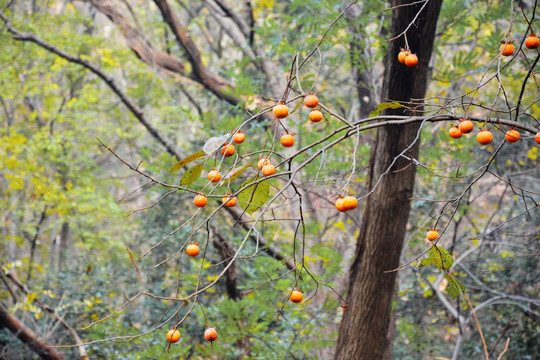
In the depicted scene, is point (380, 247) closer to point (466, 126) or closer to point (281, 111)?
point (466, 126)

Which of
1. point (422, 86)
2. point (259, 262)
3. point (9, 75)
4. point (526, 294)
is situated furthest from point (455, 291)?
point (9, 75)

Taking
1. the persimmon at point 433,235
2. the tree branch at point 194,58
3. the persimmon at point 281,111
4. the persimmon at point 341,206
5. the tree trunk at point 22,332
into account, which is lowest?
the tree trunk at point 22,332

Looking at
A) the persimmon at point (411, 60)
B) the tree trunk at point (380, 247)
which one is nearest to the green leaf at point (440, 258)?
the persimmon at point (411, 60)

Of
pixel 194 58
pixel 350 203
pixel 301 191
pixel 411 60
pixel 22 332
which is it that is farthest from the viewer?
pixel 194 58

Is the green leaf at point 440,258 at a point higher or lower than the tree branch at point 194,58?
lower

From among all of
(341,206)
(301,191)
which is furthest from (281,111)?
(301,191)

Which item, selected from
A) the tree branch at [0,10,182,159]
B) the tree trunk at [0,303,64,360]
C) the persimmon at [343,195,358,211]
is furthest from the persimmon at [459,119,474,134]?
the tree trunk at [0,303,64,360]

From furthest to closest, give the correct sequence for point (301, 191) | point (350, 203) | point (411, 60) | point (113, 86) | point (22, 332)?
point (301, 191) → point (113, 86) → point (22, 332) → point (411, 60) → point (350, 203)

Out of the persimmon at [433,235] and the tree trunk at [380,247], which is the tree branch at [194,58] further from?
the persimmon at [433,235]

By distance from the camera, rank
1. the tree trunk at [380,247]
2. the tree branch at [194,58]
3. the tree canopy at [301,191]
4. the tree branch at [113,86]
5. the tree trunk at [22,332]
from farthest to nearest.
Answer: the tree branch at [194,58] < the tree branch at [113,86] < the tree trunk at [22,332] < the tree trunk at [380,247] < the tree canopy at [301,191]

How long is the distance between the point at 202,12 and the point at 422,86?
8.23m

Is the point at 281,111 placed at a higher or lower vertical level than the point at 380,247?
lower

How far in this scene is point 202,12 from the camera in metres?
9.61

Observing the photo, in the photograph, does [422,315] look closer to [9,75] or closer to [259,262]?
[259,262]
